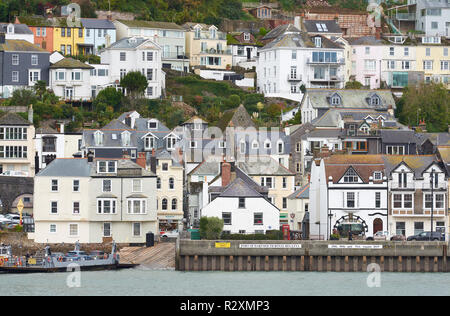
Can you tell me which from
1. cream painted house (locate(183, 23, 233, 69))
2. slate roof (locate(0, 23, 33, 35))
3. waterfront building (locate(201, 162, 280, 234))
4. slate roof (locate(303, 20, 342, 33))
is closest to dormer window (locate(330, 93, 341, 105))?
cream painted house (locate(183, 23, 233, 69))

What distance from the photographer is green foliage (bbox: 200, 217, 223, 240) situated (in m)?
93.7

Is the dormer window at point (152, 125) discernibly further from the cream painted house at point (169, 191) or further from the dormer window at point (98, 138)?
the cream painted house at point (169, 191)

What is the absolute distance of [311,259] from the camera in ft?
294

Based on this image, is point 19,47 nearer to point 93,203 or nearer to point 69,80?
point 69,80

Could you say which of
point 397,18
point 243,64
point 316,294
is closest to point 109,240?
point 316,294

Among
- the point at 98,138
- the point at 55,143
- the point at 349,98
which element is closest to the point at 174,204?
the point at 98,138

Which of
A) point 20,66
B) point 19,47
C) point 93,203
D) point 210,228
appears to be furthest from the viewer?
point 19,47

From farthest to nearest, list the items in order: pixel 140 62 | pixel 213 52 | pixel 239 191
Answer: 1. pixel 213 52
2. pixel 140 62
3. pixel 239 191

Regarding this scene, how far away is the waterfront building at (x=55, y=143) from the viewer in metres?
116

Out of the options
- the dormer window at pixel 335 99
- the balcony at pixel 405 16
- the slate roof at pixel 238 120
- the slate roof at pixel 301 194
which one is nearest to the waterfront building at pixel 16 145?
the slate roof at pixel 238 120

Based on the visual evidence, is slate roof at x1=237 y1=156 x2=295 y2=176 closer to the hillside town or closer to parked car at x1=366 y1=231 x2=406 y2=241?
the hillside town

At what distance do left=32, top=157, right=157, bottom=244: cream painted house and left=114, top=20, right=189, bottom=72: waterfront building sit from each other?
4494 centimetres

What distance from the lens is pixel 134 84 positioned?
424ft

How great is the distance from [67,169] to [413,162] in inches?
978
